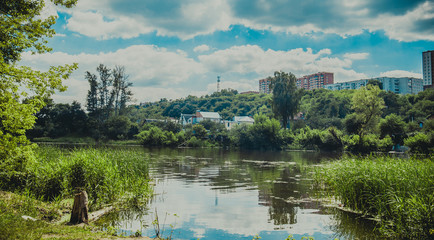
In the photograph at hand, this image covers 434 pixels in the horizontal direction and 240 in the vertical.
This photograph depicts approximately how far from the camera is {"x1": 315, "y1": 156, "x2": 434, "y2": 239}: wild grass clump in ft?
25.9

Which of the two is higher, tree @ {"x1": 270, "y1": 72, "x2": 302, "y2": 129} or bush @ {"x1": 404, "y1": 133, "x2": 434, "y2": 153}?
tree @ {"x1": 270, "y1": 72, "x2": 302, "y2": 129}

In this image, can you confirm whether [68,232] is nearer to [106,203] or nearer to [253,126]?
[106,203]

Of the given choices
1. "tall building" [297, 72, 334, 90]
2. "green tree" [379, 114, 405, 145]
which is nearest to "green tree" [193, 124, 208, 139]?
"green tree" [379, 114, 405, 145]

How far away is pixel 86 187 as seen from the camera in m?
11.7

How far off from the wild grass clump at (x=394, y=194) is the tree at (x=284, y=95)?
54169 millimetres

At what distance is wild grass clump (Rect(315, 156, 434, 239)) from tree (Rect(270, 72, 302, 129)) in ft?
178

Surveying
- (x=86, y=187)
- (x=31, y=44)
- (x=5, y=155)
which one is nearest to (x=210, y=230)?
(x=86, y=187)

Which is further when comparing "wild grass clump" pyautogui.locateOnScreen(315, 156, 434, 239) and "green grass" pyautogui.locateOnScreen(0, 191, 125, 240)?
"wild grass clump" pyautogui.locateOnScreen(315, 156, 434, 239)

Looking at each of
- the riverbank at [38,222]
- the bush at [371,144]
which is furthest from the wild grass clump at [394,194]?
the bush at [371,144]

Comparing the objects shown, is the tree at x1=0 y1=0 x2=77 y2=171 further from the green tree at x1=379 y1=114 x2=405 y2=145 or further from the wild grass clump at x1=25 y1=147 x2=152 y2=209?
the green tree at x1=379 y1=114 x2=405 y2=145

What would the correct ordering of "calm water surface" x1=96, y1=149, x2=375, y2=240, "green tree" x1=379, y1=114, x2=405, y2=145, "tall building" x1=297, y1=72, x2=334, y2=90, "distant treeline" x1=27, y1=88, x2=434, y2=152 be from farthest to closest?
"tall building" x1=297, y1=72, x2=334, y2=90, "distant treeline" x1=27, y1=88, x2=434, y2=152, "green tree" x1=379, y1=114, x2=405, y2=145, "calm water surface" x1=96, y1=149, x2=375, y2=240

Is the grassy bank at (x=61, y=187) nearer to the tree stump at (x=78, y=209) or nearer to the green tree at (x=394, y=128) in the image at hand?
the tree stump at (x=78, y=209)

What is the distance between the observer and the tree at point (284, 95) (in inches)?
2638

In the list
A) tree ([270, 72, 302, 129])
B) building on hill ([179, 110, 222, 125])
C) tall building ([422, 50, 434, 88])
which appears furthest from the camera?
tall building ([422, 50, 434, 88])
